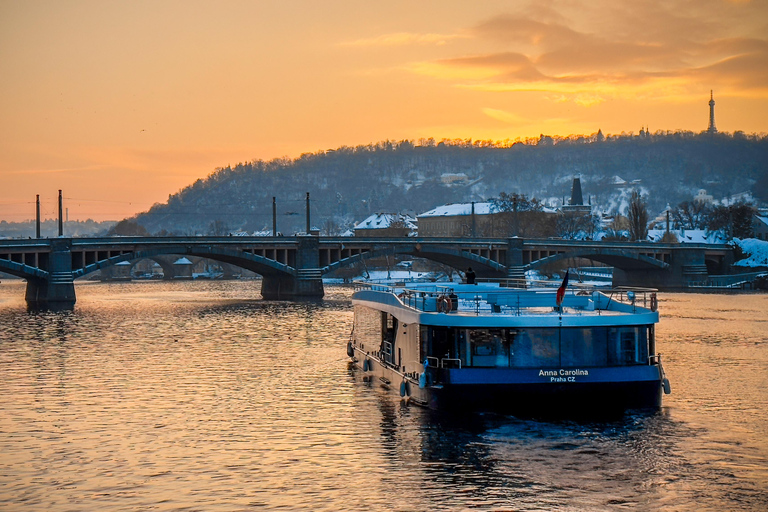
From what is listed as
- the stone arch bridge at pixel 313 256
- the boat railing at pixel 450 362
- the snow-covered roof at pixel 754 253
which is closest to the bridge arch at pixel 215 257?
the stone arch bridge at pixel 313 256

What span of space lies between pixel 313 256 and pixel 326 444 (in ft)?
245

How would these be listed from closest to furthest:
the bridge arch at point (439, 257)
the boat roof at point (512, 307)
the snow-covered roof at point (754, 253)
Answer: the boat roof at point (512, 307), the bridge arch at point (439, 257), the snow-covered roof at point (754, 253)

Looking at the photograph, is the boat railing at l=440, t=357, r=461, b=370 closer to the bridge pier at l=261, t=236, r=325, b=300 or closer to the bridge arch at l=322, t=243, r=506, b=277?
the bridge pier at l=261, t=236, r=325, b=300

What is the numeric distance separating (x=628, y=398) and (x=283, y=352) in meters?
23.8

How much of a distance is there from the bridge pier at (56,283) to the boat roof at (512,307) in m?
55.4

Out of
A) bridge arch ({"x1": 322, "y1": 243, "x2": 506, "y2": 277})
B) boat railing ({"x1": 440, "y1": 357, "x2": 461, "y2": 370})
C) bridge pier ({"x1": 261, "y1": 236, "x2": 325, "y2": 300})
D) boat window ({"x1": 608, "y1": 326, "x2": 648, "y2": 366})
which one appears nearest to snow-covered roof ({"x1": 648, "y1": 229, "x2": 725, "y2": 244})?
bridge arch ({"x1": 322, "y1": 243, "x2": 506, "y2": 277})

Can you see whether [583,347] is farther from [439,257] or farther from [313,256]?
[439,257]

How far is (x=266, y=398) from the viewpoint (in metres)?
35.7

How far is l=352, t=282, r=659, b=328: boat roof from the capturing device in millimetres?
28562

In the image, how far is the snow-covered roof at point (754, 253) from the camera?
417 ft

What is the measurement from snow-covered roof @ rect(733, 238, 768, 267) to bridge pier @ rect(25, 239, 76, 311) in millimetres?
81853

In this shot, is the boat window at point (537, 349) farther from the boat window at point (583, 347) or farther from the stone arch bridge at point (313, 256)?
the stone arch bridge at point (313, 256)

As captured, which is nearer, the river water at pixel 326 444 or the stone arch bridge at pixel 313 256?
the river water at pixel 326 444

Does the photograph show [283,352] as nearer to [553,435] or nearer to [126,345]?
[126,345]
